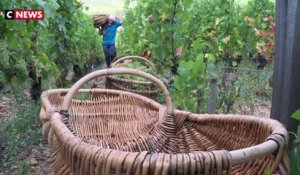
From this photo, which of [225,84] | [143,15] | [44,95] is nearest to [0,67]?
[44,95]

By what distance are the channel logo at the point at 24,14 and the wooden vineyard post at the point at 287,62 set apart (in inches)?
49.2

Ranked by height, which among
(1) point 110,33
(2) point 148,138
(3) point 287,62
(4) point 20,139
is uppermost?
(1) point 110,33

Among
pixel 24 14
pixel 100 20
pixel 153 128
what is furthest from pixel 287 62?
pixel 100 20

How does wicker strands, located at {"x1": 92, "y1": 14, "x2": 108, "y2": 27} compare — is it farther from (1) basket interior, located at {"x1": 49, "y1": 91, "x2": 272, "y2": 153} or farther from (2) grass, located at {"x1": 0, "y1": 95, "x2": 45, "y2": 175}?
(1) basket interior, located at {"x1": 49, "y1": 91, "x2": 272, "y2": 153}

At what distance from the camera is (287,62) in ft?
4.79

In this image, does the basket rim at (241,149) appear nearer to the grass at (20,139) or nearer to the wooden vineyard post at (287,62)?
the wooden vineyard post at (287,62)

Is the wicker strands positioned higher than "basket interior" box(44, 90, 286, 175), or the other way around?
the wicker strands

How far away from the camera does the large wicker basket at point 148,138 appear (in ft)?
2.80

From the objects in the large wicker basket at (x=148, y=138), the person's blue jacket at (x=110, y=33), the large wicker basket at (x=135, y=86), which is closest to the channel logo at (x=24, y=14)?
the large wicker basket at (x=148, y=138)

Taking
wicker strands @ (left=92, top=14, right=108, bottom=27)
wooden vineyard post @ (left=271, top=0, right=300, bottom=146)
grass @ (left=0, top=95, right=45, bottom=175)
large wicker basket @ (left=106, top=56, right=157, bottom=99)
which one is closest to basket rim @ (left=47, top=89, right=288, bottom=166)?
wooden vineyard post @ (left=271, top=0, right=300, bottom=146)

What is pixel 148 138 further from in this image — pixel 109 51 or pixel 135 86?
pixel 109 51

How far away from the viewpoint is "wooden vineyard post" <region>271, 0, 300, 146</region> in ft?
4.67

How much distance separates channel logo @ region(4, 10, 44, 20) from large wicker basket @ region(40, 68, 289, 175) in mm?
422

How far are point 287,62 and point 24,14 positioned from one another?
1346mm
